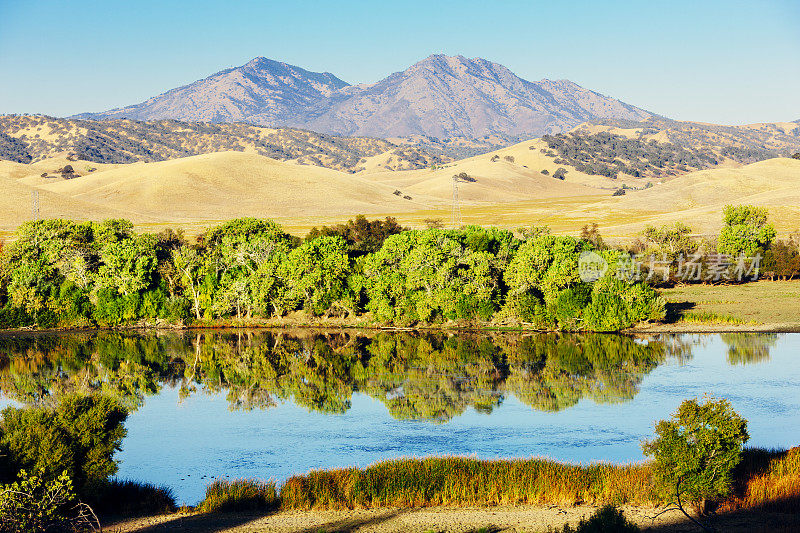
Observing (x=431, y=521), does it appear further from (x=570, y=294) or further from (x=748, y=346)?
(x=570, y=294)

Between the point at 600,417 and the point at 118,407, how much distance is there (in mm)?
21930

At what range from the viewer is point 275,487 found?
28328 mm

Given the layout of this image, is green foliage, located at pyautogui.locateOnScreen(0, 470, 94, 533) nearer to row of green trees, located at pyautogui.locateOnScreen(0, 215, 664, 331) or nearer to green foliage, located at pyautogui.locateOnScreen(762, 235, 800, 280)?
row of green trees, located at pyautogui.locateOnScreen(0, 215, 664, 331)

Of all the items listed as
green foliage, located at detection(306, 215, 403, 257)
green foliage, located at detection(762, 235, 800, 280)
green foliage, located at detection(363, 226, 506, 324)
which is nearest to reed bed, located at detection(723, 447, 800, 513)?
green foliage, located at detection(363, 226, 506, 324)

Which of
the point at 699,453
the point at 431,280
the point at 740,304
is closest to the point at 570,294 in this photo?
the point at 431,280

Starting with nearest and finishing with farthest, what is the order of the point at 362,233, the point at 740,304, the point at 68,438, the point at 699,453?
1. the point at 699,453
2. the point at 68,438
3. the point at 740,304
4. the point at 362,233

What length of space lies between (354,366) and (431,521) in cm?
2793

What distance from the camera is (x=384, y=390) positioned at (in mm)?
45656

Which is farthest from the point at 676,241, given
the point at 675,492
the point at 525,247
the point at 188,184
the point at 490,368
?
the point at 188,184

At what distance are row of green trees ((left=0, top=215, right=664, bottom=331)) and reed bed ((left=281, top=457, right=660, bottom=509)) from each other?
113 feet

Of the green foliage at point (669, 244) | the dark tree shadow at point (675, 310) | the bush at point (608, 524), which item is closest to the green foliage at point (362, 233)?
the green foliage at point (669, 244)

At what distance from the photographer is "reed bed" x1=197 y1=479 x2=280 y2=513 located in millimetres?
26656

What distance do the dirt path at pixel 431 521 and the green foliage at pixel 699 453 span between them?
100 centimetres

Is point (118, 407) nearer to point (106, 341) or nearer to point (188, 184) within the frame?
point (106, 341)
